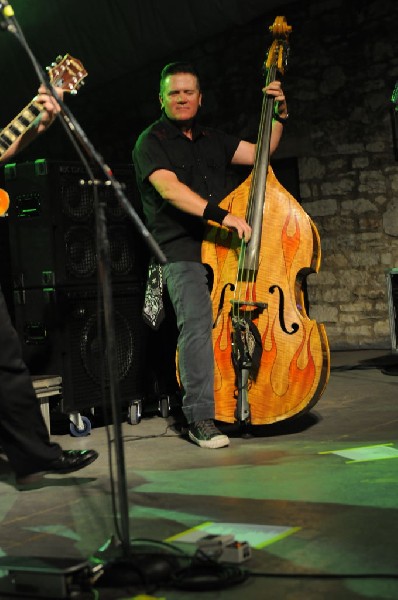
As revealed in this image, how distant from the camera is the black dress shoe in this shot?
134 inches

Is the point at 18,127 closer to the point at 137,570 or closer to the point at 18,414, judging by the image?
the point at 18,414

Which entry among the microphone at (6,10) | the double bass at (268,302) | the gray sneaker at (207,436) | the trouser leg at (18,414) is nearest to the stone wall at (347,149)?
the double bass at (268,302)

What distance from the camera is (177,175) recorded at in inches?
187

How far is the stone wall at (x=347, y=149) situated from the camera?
9.05m

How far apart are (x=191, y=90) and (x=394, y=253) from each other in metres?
Answer: 4.78

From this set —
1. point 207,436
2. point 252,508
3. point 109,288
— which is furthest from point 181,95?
point 109,288

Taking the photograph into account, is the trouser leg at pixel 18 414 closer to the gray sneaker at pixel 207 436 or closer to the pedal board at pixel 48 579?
the pedal board at pixel 48 579

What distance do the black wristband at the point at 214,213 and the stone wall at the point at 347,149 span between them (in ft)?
15.9

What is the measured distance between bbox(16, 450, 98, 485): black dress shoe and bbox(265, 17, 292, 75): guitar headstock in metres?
2.15

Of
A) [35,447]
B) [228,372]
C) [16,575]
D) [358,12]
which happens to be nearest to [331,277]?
[358,12]

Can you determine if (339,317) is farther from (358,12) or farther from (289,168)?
(358,12)

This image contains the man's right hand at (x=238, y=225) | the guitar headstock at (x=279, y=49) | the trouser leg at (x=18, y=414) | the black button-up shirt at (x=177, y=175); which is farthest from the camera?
the guitar headstock at (x=279, y=49)

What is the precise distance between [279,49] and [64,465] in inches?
94.7

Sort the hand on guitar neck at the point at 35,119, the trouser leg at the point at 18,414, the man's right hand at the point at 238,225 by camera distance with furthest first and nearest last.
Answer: the man's right hand at the point at 238,225 < the hand on guitar neck at the point at 35,119 < the trouser leg at the point at 18,414
